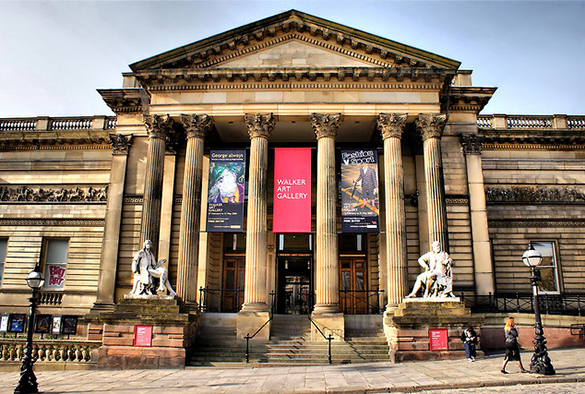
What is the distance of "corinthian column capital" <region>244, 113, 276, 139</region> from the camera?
21.1 meters

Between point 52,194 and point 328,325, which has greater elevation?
point 52,194

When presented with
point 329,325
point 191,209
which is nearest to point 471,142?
point 329,325

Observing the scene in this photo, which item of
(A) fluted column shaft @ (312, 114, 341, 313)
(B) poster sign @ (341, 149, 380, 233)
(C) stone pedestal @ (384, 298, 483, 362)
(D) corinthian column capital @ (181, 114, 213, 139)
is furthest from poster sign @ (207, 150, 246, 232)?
(C) stone pedestal @ (384, 298, 483, 362)

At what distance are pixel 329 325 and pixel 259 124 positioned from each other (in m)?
8.96

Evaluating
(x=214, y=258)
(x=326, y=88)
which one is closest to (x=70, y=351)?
(x=214, y=258)

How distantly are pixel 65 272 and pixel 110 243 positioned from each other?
513cm

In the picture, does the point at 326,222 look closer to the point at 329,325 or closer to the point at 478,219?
the point at 329,325

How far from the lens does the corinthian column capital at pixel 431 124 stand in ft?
68.9

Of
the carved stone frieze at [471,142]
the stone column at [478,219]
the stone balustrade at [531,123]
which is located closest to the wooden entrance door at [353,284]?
the stone column at [478,219]

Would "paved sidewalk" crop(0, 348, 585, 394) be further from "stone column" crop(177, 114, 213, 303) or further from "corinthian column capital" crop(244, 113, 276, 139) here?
"corinthian column capital" crop(244, 113, 276, 139)

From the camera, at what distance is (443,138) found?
2419 cm

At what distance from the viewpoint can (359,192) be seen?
20594 millimetres

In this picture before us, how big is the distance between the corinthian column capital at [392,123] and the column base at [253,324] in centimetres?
928

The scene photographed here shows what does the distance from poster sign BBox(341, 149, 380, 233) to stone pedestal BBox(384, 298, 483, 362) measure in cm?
408
